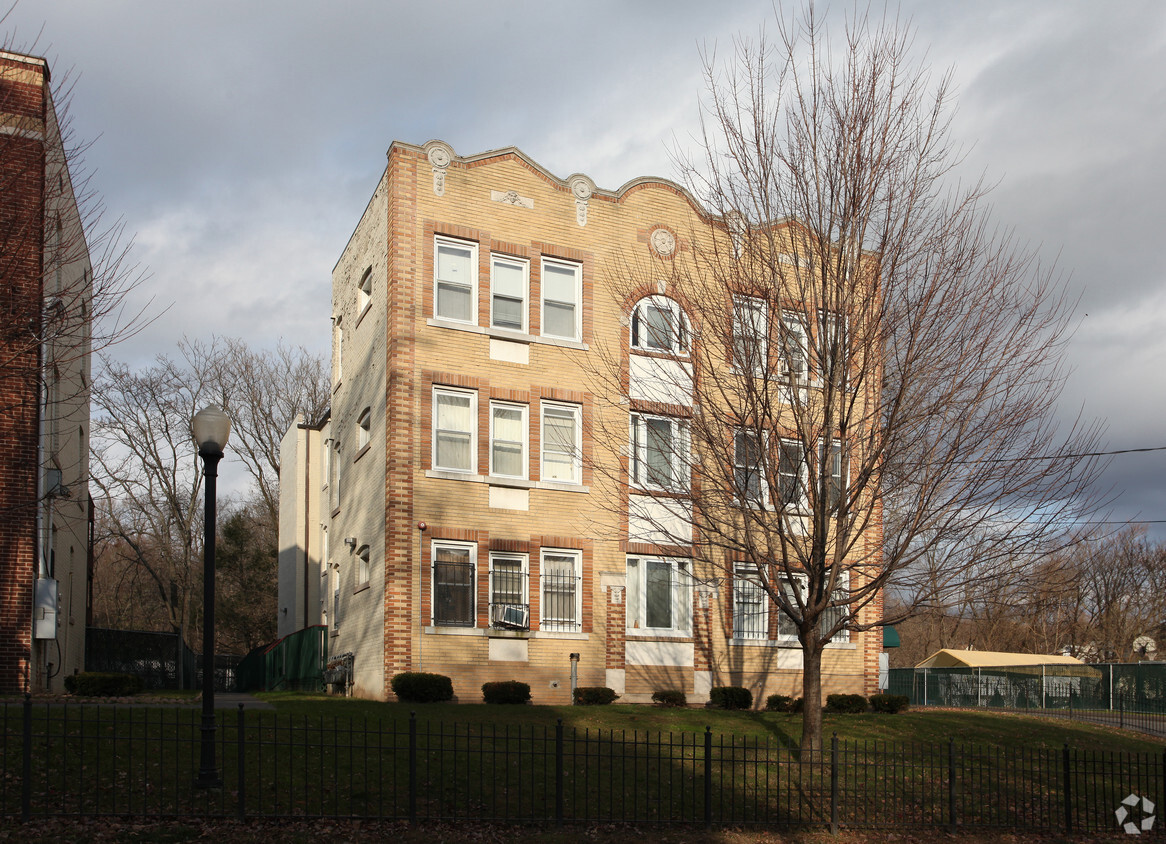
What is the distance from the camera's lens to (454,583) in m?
20.8

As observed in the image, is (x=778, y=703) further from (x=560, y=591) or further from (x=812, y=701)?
(x=812, y=701)

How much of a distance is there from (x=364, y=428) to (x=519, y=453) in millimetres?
3941

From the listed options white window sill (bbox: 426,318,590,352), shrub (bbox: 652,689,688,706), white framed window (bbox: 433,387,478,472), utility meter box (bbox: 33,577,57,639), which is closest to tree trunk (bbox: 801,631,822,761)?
shrub (bbox: 652,689,688,706)

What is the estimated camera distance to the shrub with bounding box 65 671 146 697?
17578 millimetres

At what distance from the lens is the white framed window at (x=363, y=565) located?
2244cm

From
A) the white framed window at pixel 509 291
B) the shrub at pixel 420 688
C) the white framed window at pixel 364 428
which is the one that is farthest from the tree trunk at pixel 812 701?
the white framed window at pixel 364 428

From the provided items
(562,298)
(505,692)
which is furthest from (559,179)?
(505,692)

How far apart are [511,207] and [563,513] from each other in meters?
6.42

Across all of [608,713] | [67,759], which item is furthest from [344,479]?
[67,759]

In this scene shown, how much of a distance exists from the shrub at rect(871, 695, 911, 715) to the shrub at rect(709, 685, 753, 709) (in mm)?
2747

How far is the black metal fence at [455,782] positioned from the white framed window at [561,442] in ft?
23.1

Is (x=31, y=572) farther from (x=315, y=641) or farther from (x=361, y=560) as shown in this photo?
(x=315, y=641)

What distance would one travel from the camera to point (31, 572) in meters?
17.7

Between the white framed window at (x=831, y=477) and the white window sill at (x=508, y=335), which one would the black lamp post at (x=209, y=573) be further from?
the white window sill at (x=508, y=335)
